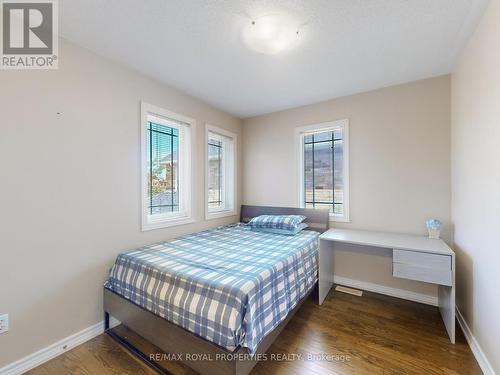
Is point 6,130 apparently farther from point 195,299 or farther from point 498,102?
point 498,102

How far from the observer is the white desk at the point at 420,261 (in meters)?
1.79

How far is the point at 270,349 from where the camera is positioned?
1.72 m

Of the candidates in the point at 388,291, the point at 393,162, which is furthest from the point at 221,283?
the point at 393,162

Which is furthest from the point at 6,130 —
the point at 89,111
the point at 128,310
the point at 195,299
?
the point at 195,299

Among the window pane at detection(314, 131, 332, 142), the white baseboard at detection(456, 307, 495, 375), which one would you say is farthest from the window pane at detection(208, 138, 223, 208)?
the white baseboard at detection(456, 307, 495, 375)

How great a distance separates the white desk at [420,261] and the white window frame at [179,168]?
171 centimetres

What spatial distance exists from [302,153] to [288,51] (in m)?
1.57

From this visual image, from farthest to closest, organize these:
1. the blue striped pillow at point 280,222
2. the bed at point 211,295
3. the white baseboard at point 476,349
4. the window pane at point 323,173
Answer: the window pane at point 323,173
the blue striped pillow at point 280,222
the white baseboard at point 476,349
the bed at point 211,295

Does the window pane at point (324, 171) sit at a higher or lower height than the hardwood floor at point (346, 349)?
higher

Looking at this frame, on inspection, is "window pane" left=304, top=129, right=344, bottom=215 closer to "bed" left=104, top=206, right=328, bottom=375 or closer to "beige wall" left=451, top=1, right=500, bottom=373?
"bed" left=104, top=206, right=328, bottom=375

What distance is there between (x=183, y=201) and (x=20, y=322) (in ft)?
5.54

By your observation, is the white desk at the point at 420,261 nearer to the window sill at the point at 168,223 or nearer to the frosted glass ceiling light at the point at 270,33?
the window sill at the point at 168,223

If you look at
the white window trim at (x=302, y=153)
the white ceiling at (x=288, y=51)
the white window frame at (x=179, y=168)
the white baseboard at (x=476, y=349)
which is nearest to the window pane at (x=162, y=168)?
the white window frame at (x=179, y=168)

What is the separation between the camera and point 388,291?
2.57m
